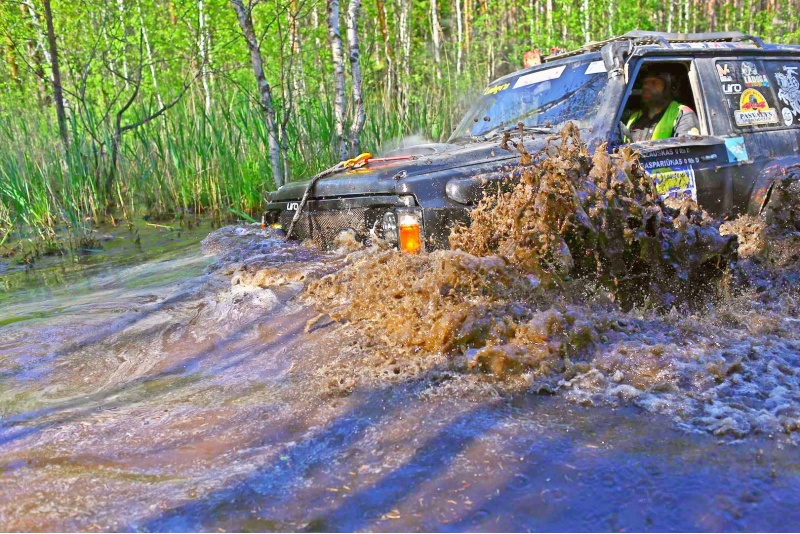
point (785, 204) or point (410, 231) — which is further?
point (785, 204)

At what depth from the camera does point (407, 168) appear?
414 centimetres

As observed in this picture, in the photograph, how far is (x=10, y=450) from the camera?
2615 mm

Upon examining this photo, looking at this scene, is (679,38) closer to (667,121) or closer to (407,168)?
(667,121)

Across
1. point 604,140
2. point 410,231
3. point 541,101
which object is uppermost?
point 541,101

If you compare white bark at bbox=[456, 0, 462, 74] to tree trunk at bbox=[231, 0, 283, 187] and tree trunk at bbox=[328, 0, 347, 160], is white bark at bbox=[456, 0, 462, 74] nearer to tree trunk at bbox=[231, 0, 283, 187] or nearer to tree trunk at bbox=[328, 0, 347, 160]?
tree trunk at bbox=[328, 0, 347, 160]

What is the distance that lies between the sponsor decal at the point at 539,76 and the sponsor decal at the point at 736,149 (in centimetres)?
121

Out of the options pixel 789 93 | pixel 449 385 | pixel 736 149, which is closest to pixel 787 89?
pixel 789 93

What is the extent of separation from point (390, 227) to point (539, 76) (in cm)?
195

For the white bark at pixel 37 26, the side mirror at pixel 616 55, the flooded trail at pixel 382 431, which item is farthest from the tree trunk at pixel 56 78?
the side mirror at pixel 616 55

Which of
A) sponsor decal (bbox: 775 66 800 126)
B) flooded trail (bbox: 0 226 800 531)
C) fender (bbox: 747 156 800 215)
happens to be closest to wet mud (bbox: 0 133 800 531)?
flooded trail (bbox: 0 226 800 531)

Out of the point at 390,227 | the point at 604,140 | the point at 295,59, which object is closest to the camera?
the point at 390,227

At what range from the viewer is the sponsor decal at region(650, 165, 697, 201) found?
14.7 feet

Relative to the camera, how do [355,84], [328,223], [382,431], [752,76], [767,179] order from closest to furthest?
[382,431] < [328,223] < [767,179] < [752,76] < [355,84]

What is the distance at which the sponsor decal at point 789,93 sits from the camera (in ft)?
16.9
